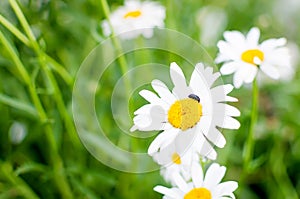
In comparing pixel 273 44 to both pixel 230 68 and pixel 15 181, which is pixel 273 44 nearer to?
pixel 230 68

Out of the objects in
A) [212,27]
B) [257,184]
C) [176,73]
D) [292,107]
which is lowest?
[176,73]

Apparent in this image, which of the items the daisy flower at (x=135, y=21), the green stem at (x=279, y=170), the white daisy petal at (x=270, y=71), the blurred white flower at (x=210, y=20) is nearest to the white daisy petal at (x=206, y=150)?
the white daisy petal at (x=270, y=71)

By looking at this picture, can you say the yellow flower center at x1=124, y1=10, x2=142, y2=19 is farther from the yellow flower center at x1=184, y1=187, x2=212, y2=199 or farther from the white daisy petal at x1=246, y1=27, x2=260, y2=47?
the yellow flower center at x1=184, y1=187, x2=212, y2=199

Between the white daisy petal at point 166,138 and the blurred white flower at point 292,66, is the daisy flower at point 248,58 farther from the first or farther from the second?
the blurred white flower at point 292,66

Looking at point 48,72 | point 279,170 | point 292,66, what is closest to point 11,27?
point 48,72

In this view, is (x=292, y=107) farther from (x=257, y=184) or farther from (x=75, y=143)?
(x=75, y=143)

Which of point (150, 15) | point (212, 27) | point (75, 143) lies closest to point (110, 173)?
point (75, 143)

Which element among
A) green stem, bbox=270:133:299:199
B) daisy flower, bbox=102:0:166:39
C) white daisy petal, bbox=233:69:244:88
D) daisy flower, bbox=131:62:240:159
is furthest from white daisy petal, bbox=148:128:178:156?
green stem, bbox=270:133:299:199
